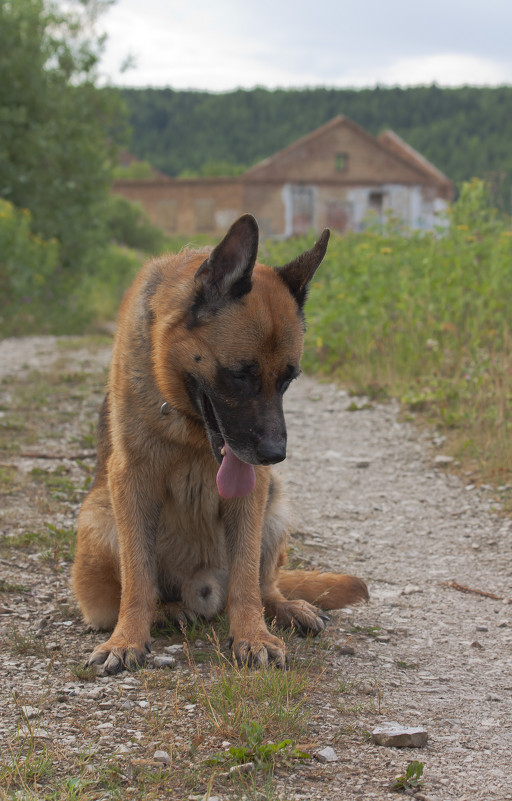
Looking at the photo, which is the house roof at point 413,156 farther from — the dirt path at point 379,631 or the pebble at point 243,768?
the pebble at point 243,768

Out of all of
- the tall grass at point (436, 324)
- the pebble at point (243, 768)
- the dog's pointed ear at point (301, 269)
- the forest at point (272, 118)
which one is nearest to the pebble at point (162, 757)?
the pebble at point (243, 768)

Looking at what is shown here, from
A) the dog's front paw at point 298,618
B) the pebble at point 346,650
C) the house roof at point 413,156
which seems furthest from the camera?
the house roof at point 413,156

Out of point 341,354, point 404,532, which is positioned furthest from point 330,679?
point 341,354

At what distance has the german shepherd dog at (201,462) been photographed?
10.3 feet

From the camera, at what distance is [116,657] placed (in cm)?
323

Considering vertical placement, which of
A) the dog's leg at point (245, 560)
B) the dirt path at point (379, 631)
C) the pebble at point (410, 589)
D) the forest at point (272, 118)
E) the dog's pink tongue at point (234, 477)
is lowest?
the pebble at point (410, 589)

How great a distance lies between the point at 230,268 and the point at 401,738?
1.75 meters

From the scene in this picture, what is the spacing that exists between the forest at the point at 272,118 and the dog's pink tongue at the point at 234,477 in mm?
72411

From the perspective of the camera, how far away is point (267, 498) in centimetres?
381

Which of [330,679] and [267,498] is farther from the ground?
[267,498]

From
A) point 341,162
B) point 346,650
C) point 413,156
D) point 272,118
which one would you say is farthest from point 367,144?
point 346,650

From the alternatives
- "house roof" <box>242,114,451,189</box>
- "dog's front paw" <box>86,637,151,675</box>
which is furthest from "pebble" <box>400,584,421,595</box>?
"house roof" <box>242,114,451,189</box>

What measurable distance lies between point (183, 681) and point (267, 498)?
0.98m

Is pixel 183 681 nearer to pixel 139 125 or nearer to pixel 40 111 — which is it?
pixel 40 111
